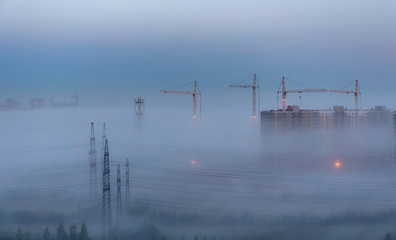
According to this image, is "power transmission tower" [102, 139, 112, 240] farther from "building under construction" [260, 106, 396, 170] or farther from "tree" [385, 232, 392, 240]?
"tree" [385, 232, 392, 240]

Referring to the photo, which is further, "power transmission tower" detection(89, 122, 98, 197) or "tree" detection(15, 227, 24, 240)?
"power transmission tower" detection(89, 122, 98, 197)

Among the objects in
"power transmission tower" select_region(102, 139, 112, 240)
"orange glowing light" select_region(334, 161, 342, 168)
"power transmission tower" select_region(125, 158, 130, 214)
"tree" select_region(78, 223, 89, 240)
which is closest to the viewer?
"power transmission tower" select_region(102, 139, 112, 240)

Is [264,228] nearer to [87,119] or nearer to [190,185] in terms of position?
[190,185]

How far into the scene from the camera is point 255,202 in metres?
4.14

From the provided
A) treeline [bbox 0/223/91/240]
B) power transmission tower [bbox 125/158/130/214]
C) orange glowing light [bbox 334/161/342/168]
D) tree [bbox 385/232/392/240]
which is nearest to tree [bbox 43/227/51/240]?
treeline [bbox 0/223/91/240]

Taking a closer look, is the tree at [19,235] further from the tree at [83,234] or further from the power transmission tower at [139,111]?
the power transmission tower at [139,111]

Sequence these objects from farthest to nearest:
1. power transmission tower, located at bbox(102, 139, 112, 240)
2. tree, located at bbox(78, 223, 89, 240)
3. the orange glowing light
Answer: the orange glowing light → tree, located at bbox(78, 223, 89, 240) → power transmission tower, located at bbox(102, 139, 112, 240)

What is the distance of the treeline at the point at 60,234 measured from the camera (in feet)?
12.8

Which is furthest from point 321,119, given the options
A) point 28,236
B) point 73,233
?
point 28,236

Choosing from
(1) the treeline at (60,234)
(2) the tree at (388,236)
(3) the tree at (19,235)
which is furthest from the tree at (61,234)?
(2) the tree at (388,236)

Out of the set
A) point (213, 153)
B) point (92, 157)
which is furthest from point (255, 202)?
point (92, 157)

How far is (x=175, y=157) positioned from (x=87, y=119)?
4.27ft

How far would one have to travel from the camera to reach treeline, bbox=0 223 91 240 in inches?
154

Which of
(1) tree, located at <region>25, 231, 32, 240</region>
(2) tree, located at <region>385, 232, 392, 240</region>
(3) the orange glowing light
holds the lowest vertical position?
(1) tree, located at <region>25, 231, 32, 240</region>
